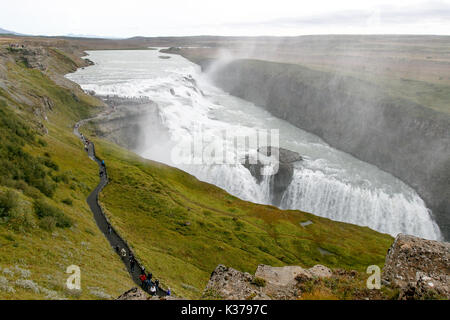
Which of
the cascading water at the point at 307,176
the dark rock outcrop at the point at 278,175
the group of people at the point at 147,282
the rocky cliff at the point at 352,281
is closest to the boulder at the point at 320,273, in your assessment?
the rocky cliff at the point at 352,281

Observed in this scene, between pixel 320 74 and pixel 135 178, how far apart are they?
298ft

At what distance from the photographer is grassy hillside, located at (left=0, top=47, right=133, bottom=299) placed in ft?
52.1

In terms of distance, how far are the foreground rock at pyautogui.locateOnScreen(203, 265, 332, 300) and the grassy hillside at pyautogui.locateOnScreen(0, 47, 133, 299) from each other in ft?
23.4

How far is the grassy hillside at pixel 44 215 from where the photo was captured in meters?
15.9

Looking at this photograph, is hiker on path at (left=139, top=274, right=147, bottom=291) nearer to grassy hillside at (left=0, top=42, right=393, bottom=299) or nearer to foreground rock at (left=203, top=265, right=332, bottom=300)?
grassy hillside at (left=0, top=42, right=393, bottom=299)

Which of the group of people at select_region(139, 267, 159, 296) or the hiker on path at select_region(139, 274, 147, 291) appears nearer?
the group of people at select_region(139, 267, 159, 296)

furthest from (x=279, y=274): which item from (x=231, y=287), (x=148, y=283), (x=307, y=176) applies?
(x=307, y=176)

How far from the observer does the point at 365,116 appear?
84.0 meters

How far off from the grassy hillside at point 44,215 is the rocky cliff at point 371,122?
6062cm

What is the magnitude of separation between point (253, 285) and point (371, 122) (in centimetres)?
7981

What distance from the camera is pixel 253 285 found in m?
14.7

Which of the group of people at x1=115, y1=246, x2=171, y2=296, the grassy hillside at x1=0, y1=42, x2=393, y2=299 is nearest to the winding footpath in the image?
the group of people at x1=115, y1=246, x2=171, y2=296

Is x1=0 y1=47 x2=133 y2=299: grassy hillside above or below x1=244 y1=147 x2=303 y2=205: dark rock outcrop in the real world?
above
